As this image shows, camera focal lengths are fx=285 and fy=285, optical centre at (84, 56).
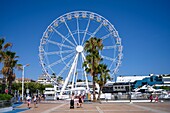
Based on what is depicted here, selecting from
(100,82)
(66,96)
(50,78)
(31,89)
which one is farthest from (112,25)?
(31,89)

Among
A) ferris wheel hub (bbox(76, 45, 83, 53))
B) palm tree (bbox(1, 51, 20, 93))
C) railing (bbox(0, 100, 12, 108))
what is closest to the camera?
railing (bbox(0, 100, 12, 108))

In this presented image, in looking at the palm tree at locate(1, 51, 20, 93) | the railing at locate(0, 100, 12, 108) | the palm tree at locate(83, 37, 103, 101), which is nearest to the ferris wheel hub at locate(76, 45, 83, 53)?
the palm tree at locate(83, 37, 103, 101)

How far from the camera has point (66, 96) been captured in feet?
211

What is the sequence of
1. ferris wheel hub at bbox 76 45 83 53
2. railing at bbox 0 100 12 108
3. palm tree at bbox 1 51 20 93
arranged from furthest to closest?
ferris wheel hub at bbox 76 45 83 53, palm tree at bbox 1 51 20 93, railing at bbox 0 100 12 108

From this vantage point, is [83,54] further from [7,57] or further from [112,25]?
[7,57]

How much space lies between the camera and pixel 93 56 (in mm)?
49312

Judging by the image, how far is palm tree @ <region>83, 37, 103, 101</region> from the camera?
49.1 meters

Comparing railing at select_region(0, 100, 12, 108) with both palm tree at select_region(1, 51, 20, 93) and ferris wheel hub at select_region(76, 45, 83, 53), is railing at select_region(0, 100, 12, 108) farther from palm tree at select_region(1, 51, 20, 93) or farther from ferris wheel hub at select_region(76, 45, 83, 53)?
ferris wheel hub at select_region(76, 45, 83, 53)

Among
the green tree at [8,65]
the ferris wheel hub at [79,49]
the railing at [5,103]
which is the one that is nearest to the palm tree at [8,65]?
the green tree at [8,65]

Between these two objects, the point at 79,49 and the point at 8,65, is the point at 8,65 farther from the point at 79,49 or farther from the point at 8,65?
the point at 79,49

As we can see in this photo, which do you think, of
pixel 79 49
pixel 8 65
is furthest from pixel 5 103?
pixel 79 49

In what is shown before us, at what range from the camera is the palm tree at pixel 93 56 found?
49.1m

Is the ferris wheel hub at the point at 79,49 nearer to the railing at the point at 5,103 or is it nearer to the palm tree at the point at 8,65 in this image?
the palm tree at the point at 8,65

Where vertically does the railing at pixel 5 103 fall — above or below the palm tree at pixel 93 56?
below
